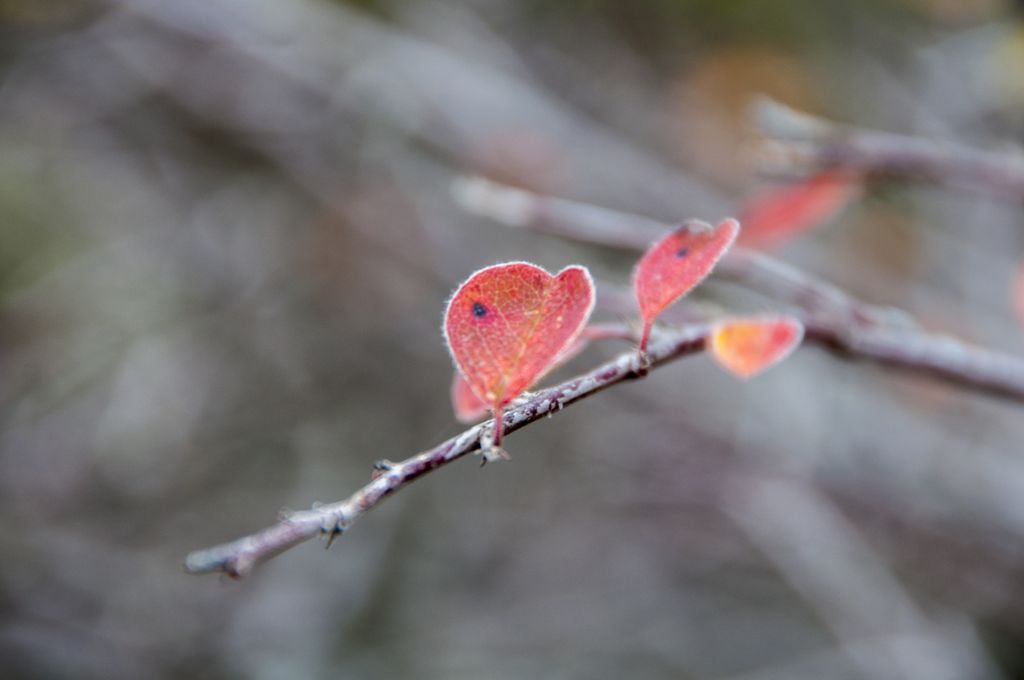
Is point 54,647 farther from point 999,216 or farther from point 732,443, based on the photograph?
point 999,216

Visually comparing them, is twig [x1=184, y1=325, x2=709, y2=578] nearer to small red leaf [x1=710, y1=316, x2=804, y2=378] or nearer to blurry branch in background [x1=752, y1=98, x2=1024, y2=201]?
small red leaf [x1=710, y1=316, x2=804, y2=378]

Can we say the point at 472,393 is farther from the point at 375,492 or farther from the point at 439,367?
the point at 439,367

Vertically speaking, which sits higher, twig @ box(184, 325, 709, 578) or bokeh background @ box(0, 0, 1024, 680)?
twig @ box(184, 325, 709, 578)

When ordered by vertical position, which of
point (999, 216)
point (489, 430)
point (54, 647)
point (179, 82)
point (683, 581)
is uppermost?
point (489, 430)

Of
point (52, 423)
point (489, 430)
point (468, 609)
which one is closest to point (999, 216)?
point (468, 609)

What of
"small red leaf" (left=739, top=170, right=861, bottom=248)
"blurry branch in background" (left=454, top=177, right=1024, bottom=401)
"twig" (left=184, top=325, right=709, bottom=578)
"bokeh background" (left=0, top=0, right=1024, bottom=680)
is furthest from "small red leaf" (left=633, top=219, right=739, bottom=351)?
"bokeh background" (left=0, top=0, right=1024, bottom=680)

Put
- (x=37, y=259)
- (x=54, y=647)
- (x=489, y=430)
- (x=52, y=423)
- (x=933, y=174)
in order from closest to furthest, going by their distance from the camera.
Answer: (x=489, y=430) → (x=933, y=174) → (x=54, y=647) → (x=52, y=423) → (x=37, y=259)
